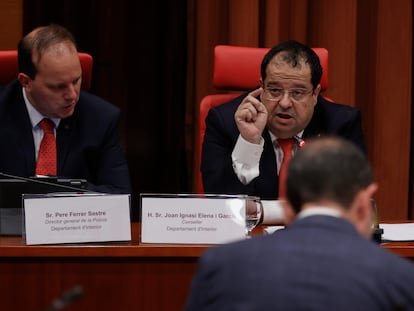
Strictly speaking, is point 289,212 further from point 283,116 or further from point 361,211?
point 283,116

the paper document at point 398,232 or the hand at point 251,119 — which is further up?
the hand at point 251,119

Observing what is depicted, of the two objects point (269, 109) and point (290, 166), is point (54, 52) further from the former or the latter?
point (290, 166)

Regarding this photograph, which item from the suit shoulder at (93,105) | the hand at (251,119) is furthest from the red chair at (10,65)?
the hand at (251,119)

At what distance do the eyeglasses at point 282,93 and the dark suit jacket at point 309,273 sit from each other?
180 centimetres

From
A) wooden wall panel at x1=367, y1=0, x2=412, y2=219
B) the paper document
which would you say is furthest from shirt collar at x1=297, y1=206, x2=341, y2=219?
wooden wall panel at x1=367, y1=0, x2=412, y2=219

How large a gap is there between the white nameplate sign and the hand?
0.73m

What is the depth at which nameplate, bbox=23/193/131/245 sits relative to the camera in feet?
8.04

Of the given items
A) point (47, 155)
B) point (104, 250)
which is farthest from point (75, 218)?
point (47, 155)

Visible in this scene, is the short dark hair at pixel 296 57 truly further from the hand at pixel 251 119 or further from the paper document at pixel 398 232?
the paper document at pixel 398 232

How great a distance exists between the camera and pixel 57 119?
3221 mm

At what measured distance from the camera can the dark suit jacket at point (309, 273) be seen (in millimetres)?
1339

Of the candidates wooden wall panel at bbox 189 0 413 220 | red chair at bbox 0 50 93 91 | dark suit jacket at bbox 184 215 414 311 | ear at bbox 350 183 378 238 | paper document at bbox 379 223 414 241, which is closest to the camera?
dark suit jacket at bbox 184 215 414 311

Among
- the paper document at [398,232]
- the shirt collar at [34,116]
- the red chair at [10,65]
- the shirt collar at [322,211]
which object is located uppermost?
the red chair at [10,65]

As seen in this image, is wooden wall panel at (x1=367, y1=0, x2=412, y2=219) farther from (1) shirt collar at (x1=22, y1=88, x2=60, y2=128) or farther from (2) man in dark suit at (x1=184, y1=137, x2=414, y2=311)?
(2) man in dark suit at (x1=184, y1=137, x2=414, y2=311)
